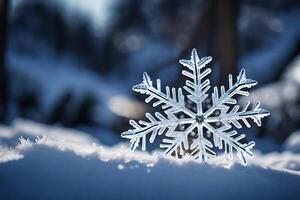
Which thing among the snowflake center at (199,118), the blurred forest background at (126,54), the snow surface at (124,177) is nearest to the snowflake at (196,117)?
the snowflake center at (199,118)

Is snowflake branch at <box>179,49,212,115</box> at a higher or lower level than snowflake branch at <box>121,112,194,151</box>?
higher

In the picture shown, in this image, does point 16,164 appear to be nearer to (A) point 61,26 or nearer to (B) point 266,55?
(B) point 266,55

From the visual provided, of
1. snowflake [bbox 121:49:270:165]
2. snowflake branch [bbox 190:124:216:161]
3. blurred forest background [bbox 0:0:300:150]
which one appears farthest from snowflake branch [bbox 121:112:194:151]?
blurred forest background [bbox 0:0:300:150]

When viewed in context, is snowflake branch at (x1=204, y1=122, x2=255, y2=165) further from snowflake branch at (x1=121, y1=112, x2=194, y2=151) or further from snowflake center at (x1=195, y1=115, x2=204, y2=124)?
snowflake branch at (x1=121, y1=112, x2=194, y2=151)

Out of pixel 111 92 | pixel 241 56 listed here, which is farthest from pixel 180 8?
pixel 111 92

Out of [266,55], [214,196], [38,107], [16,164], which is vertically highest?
[266,55]

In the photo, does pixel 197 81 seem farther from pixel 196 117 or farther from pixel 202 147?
pixel 202 147
